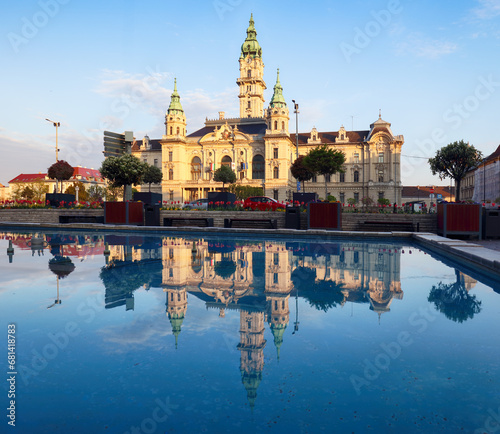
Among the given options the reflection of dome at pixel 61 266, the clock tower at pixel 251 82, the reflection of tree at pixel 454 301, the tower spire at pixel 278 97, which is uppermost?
the clock tower at pixel 251 82

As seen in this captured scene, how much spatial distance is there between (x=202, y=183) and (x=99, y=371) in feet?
208

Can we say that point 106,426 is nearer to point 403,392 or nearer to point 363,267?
point 403,392

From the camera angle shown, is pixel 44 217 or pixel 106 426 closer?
pixel 106 426

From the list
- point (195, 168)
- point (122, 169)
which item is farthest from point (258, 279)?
point (195, 168)

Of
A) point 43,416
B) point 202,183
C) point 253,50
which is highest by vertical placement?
point 253,50

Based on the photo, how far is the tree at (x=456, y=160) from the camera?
30906mm

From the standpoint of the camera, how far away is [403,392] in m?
3.31

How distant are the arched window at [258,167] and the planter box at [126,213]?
44696 mm

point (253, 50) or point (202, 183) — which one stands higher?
point (253, 50)

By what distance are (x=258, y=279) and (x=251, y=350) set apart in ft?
12.6

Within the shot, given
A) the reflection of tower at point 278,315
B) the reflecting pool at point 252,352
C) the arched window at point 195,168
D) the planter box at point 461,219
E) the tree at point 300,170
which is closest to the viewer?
the reflecting pool at point 252,352

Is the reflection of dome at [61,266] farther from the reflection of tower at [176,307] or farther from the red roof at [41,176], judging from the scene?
the red roof at [41,176]

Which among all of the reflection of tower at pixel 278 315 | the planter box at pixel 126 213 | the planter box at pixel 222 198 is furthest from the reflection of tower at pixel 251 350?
the planter box at pixel 126 213

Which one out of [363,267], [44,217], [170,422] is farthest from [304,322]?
[44,217]
